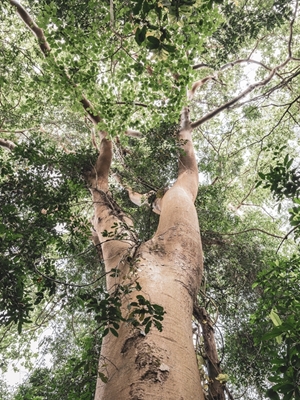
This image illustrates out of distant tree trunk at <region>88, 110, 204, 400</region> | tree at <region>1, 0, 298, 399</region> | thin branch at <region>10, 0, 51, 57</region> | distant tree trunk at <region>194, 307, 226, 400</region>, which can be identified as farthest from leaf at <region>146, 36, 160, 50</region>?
thin branch at <region>10, 0, 51, 57</region>

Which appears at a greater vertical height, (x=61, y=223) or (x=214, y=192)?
(x=214, y=192)

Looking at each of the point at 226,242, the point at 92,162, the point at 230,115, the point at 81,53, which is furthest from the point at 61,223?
the point at 230,115

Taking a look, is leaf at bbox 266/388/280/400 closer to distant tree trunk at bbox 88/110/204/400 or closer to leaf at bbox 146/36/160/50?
distant tree trunk at bbox 88/110/204/400

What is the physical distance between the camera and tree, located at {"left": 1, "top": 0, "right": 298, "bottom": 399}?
177 cm

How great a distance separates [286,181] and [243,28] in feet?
10.4

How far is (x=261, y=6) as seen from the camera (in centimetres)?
441

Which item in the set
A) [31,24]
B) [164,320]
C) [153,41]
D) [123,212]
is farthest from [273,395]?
[31,24]

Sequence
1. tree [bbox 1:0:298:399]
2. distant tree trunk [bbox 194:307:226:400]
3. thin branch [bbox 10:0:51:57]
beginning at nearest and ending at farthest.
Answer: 1. tree [bbox 1:0:298:399]
2. distant tree trunk [bbox 194:307:226:400]
3. thin branch [bbox 10:0:51:57]

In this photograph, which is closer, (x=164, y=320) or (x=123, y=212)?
(x=164, y=320)

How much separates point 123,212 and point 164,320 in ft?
8.12

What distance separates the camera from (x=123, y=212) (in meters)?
4.39

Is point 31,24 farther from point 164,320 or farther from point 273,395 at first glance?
point 273,395

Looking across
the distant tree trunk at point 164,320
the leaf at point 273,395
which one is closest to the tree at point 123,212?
the distant tree trunk at point 164,320

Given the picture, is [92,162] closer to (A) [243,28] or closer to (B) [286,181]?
(A) [243,28]
